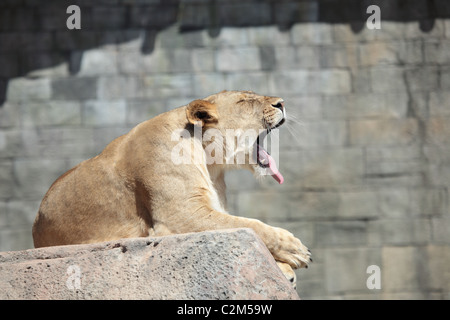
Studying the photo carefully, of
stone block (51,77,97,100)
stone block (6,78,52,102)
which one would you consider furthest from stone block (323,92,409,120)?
stone block (6,78,52,102)

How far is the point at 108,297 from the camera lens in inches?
157

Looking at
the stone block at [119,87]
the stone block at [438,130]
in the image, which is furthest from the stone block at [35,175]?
the stone block at [438,130]

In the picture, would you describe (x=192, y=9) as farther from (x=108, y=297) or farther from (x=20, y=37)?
(x=108, y=297)

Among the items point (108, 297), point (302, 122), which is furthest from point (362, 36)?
point (108, 297)

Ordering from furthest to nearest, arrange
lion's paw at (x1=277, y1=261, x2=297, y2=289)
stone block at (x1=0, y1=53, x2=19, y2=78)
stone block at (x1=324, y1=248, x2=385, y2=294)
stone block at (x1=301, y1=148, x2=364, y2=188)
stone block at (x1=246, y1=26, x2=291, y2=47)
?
stone block at (x1=0, y1=53, x2=19, y2=78)
stone block at (x1=246, y1=26, x2=291, y2=47)
stone block at (x1=301, y1=148, x2=364, y2=188)
stone block at (x1=324, y1=248, x2=385, y2=294)
lion's paw at (x1=277, y1=261, x2=297, y2=289)

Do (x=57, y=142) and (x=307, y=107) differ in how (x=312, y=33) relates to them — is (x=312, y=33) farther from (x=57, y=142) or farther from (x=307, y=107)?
(x=57, y=142)

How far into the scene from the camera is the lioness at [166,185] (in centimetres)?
491

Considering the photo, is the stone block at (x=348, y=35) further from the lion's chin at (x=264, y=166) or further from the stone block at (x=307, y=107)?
the lion's chin at (x=264, y=166)

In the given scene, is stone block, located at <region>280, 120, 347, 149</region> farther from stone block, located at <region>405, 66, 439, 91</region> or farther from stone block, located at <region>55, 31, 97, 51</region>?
stone block, located at <region>55, 31, 97, 51</region>

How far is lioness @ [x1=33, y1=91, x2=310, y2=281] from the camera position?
4.91m

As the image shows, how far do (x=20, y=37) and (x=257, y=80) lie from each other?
3928mm

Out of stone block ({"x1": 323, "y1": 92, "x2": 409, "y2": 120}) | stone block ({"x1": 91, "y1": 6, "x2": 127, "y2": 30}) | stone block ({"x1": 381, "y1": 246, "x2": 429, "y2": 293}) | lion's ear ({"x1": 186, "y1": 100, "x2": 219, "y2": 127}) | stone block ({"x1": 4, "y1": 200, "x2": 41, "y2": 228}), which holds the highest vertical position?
stone block ({"x1": 91, "y1": 6, "x2": 127, "y2": 30})

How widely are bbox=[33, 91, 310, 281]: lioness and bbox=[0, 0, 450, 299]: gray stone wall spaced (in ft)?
17.7

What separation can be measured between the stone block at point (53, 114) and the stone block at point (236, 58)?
2.40 metres
